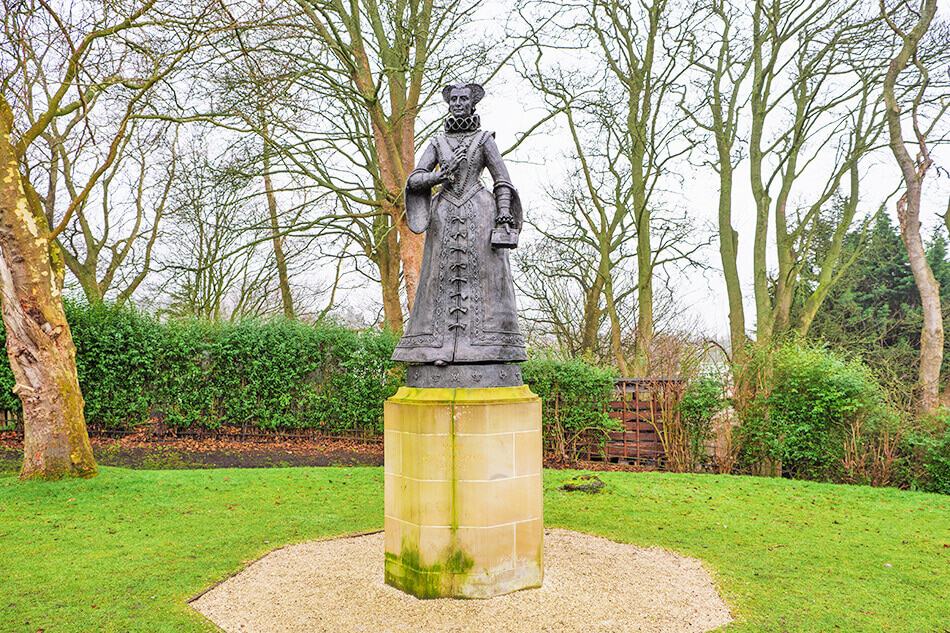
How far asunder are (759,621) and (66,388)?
9206 millimetres

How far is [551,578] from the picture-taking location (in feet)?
17.9

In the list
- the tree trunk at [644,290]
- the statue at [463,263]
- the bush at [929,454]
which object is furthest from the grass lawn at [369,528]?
the tree trunk at [644,290]

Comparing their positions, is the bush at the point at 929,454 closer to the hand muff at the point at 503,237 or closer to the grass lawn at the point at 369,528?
the grass lawn at the point at 369,528

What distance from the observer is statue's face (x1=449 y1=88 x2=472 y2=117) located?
5.56 metres

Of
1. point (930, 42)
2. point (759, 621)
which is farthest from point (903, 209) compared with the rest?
point (759, 621)

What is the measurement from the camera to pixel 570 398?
42.5 feet

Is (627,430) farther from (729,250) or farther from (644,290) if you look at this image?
(729,250)

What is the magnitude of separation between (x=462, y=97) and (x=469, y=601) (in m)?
4.06

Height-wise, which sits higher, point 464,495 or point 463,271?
point 463,271

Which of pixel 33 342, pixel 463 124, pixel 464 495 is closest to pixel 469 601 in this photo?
pixel 464 495

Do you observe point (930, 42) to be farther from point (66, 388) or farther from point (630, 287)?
point (66, 388)

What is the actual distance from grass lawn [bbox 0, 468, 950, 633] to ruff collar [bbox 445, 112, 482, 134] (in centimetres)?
427

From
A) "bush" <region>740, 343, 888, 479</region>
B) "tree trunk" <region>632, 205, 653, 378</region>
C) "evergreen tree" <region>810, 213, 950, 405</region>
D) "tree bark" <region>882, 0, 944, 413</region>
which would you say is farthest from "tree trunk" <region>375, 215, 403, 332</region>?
"evergreen tree" <region>810, 213, 950, 405</region>

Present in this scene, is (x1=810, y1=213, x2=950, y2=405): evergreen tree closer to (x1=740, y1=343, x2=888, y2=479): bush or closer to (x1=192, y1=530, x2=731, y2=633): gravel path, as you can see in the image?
(x1=740, y1=343, x2=888, y2=479): bush
